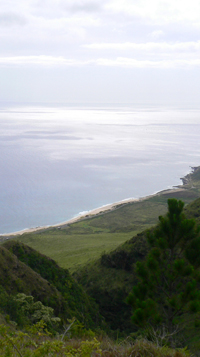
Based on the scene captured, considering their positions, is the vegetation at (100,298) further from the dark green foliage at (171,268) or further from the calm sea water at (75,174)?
the calm sea water at (75,174)

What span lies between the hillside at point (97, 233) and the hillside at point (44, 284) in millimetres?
11095

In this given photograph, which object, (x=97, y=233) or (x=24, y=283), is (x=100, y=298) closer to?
(x=24, y=283)

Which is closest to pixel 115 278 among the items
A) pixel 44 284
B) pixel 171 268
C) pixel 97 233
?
pixel 44 284

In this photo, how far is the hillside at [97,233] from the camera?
129ft

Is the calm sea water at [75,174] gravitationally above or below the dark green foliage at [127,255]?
above

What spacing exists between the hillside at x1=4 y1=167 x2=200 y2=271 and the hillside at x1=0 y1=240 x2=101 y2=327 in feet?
Answer: 36.4

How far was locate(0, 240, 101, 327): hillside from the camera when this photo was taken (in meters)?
16.1

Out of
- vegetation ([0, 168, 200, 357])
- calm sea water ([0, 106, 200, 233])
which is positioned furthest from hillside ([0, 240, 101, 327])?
calm sea water ([0, 106, 200, 233])

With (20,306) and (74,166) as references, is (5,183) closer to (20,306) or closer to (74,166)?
(74,166)

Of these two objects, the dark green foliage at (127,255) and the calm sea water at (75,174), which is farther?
the calm sea water at (75,174)

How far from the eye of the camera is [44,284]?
1736cm

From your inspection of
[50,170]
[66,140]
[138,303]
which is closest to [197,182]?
[50,170]

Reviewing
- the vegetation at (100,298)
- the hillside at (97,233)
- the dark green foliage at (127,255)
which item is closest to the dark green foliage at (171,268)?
the vegetation at (100,298)

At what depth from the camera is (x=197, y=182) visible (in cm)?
9556
